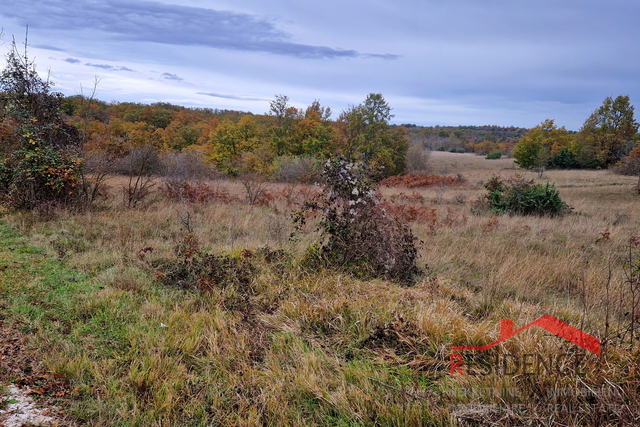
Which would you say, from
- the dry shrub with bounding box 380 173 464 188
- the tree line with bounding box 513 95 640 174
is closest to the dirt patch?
the dry shrub with bounding box 380 173 464 188

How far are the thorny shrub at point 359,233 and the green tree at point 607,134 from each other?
4501cm

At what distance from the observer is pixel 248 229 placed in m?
8.21

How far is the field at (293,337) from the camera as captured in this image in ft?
7.95

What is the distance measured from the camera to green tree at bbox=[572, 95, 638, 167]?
39.1m

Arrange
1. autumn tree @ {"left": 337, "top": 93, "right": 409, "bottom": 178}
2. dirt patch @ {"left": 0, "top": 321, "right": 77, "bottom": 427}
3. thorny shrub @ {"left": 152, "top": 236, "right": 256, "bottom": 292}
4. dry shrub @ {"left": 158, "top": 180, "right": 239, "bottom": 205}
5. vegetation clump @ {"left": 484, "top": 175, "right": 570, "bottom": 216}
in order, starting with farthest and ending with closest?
autumn tree @ {"left": 337, "top": 93, "right": 409, "bottom": 178} → vegetation clump @ {"left": 484, "top": 175, "right": 570, "bottom": 216} → dry shrub @ {"left": 158, "top": 180, "right": 239, "bottom": 205} → thorny shrub @ {"left": 152, "top": 236, "right": 256, "bottom": 292} → dirt patch @ {"left": 0, "top": 321, "right": 77, "bottom": 427}

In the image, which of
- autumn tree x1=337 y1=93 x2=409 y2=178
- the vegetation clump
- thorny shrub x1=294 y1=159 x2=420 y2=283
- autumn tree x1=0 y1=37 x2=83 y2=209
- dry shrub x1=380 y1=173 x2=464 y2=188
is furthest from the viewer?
autumn tree x1=337 y1=93 x2=409 y2=178

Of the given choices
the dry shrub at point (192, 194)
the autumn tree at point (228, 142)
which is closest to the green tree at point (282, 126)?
the autumn tree at point (228, 142)

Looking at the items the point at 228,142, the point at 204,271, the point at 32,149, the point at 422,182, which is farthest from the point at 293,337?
the point at 228,142

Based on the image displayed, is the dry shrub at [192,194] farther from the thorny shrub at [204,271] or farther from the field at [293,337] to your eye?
the thorny shrub at [204,271]

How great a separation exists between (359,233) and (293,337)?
235 cm

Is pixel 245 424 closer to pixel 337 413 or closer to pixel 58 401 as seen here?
pixel 337 413

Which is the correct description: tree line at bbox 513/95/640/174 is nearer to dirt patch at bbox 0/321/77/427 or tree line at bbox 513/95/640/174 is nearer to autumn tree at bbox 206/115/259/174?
autumn tree at bbox 206/115/259/174

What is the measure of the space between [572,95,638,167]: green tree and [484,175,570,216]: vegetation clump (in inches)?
1305

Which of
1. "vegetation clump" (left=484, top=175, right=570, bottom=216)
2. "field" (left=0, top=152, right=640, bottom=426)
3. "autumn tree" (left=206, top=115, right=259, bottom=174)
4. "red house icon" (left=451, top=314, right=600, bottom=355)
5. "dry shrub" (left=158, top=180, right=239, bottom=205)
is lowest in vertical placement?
"field" (left=0, top=152, right=640, bottom=426)
